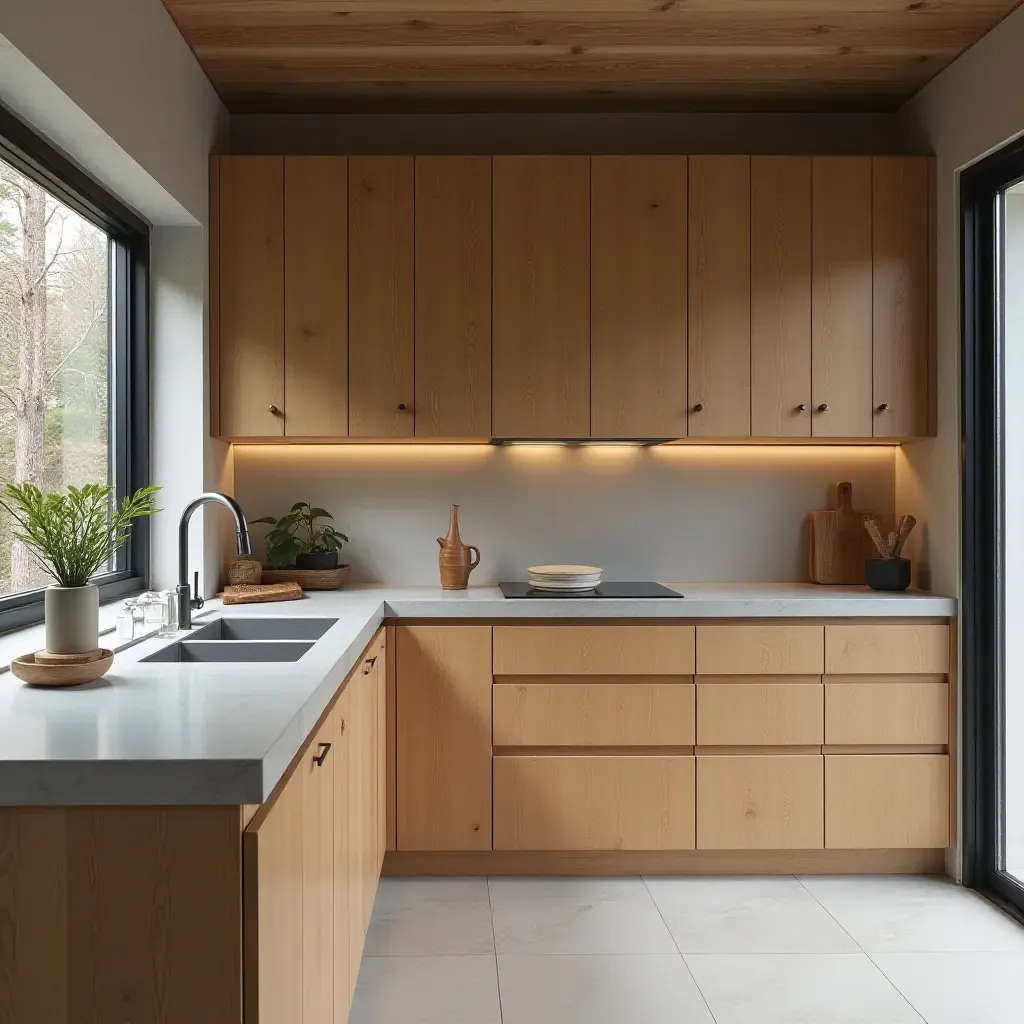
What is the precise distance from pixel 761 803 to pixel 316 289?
2.28 meters

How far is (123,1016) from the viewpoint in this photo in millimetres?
1211

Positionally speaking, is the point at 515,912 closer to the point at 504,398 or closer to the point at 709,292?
the point at 504,398

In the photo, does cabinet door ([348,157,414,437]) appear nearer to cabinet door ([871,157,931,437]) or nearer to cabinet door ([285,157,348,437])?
cabinet door ([285,157,348,437])

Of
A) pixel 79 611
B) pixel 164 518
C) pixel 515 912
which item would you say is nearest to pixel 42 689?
pixel 79 611

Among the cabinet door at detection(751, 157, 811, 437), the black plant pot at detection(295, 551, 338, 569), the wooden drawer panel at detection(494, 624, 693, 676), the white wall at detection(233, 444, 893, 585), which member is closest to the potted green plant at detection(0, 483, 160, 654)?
the wooden drawer panel at detection(494, 624, 693, 676)

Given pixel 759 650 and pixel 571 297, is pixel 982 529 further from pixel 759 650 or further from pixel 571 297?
pixel 571 297

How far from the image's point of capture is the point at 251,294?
10.5 feet

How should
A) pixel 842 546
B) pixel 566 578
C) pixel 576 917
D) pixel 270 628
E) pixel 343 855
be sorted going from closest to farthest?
pixel 343 855
pixel 270 628
pixel 576 917
pixel 566 578
pixel 842 546

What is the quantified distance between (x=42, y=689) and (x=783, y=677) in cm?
221

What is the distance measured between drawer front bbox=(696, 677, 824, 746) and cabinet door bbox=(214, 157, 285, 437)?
1.72m

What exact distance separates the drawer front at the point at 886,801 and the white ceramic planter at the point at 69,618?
2325 mm

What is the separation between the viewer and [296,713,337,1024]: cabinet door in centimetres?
158

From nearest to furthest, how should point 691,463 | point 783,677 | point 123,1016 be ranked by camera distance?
point 123,1016 → point 783,677 → point 691,463

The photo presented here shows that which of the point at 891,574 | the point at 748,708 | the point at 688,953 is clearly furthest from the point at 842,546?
the point at 688,953
